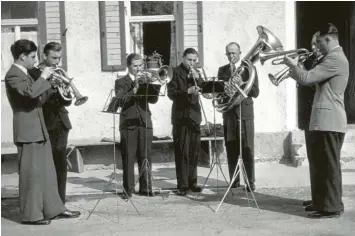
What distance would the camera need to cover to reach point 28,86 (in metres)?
6.33

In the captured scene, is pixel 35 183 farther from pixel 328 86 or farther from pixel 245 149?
pixel 328 86

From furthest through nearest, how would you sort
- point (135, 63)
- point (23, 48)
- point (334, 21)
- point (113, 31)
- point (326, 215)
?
point (334, 21), point (113, 31), point (135, 63), point (326, 215), point (23, 48)

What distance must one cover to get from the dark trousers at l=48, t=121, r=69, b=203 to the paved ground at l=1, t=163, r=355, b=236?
0.48 meters

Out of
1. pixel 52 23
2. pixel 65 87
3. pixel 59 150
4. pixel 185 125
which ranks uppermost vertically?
pixel 52 23

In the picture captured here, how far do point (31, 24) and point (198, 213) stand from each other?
17.5ft

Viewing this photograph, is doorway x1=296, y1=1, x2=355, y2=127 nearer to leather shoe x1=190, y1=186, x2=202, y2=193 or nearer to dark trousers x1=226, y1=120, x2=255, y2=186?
dark trousers x1=226, y1=120, x2=255, y2=186

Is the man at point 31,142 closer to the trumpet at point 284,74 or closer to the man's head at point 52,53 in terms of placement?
the man's head at point 52,53

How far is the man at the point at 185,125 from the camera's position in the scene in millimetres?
7961

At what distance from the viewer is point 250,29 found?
10.3 meters

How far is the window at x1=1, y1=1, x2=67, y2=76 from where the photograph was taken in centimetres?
1029

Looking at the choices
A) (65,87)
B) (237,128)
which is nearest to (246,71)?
(237,128)

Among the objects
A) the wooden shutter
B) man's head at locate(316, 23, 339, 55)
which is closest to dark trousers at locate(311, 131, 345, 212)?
man's head at locate(316, 23, 339, 55)

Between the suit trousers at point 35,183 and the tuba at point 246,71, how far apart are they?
2271 millimetres

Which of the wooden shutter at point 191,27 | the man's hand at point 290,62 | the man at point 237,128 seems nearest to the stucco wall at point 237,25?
the wooden shutter at point 191,27
